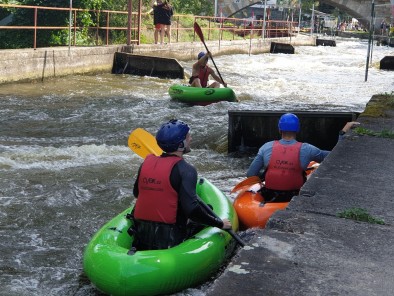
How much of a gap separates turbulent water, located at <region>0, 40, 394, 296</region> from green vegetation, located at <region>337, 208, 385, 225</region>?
1063 millimetres

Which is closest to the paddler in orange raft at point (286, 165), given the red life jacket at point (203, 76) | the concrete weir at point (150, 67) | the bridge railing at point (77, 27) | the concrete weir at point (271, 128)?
the concrete weir at point (271, 128)

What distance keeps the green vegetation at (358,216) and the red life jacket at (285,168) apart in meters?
1.16

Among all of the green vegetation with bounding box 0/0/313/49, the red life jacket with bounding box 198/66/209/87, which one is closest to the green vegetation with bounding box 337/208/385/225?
the red life jacket with bounding box 198/66/209/87

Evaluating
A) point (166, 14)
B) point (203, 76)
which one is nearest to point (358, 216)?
point (203, 76)

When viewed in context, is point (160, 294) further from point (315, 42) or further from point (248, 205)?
point (315, 42)

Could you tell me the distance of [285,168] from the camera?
573 centimetres

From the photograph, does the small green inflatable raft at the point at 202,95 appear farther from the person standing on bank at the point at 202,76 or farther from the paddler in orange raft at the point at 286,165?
the paddler in orange raft at the point at 286,165

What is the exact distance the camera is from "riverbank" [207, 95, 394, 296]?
133 inches

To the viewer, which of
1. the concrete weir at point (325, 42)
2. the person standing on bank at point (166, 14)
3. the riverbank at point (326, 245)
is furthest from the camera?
the concrete weir at point (325, 42)

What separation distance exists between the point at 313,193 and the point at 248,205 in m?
0.73

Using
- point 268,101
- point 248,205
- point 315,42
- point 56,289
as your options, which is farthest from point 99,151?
point 315,42

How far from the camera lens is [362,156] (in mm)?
6449

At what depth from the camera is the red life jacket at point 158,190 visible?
14.7 feet

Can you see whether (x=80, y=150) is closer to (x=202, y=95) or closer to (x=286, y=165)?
(x=286, y=165)
